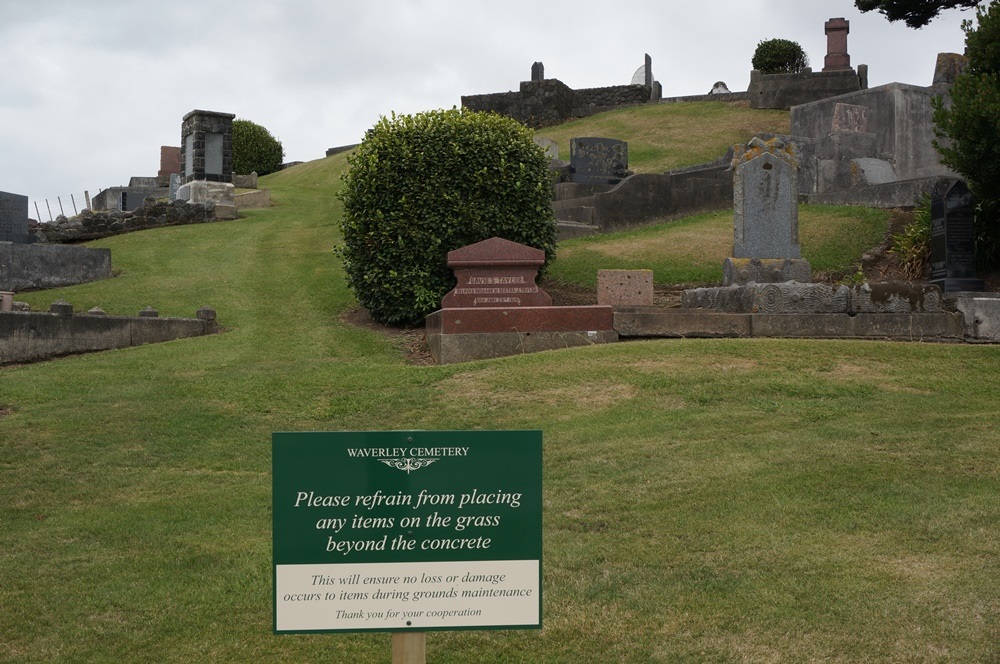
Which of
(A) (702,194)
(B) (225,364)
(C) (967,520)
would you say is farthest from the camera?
(A) (702,194)

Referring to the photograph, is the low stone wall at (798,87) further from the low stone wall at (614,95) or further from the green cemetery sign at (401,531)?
the green cemetery sign at (401,531)

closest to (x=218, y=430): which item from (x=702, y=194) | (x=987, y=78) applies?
(x=987, y=78)

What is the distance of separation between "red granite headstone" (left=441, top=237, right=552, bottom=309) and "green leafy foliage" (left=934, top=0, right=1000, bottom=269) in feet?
21.2

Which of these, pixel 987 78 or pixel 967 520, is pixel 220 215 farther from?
pixel 967 520

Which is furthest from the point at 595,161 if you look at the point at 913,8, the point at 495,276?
the point at 495,276

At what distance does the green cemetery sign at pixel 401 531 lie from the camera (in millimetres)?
3969

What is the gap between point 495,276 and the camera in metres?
14.2

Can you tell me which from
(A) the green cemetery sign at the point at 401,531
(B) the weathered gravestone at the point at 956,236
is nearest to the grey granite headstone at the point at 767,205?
(B) the weathered gravestone at the point at 956,236

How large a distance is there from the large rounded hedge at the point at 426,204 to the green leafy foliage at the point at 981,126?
600 cm

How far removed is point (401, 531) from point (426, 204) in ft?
39.2

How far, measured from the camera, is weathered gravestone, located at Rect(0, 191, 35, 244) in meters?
19.1

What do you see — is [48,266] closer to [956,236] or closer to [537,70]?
[956,236]

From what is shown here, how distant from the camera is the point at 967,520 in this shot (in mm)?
6621

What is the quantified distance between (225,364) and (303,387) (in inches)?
70.5
